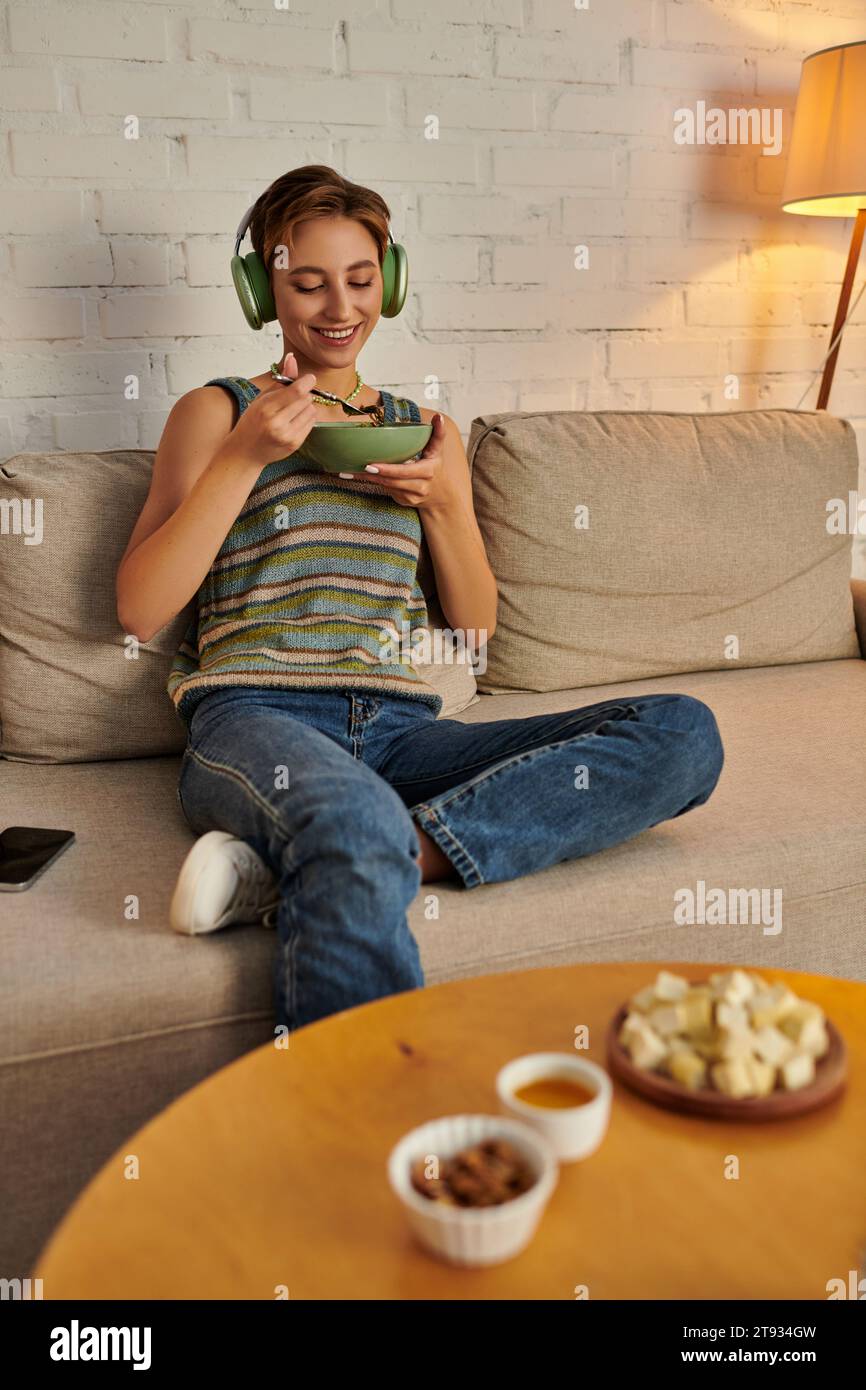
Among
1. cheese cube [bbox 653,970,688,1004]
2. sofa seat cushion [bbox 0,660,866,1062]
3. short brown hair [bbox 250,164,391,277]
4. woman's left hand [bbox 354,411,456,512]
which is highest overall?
short brown hair [bbox 250,164,391,277]

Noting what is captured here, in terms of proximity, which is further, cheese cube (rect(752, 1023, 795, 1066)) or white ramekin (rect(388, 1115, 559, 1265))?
cheese cube (rect(752, 1023, 795, 1066))

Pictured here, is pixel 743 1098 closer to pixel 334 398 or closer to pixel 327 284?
pixel 334 398

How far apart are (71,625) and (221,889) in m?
0.62

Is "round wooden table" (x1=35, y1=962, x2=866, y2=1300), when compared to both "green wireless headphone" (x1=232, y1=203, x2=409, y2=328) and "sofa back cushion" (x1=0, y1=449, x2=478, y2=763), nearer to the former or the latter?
"sofa back cushion" (x1=0, y1=449, x2=478, y2=763)

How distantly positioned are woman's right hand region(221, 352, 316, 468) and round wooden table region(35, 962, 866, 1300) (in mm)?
734

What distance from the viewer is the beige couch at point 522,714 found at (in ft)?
3.81

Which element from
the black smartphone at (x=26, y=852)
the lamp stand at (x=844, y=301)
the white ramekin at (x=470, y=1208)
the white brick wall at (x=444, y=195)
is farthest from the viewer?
the lamp stand at (x=844, y=301)

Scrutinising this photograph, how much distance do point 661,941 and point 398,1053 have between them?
0.55m

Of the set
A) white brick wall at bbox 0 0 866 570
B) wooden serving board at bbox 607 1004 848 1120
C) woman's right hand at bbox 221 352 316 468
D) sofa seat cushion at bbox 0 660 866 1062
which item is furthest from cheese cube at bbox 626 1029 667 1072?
white brick wall at bbox 0 0 866 570

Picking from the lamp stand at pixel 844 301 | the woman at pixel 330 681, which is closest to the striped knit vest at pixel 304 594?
the woman at pixel 330 681

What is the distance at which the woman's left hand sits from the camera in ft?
4.96

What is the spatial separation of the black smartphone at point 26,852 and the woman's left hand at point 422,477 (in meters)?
0.56

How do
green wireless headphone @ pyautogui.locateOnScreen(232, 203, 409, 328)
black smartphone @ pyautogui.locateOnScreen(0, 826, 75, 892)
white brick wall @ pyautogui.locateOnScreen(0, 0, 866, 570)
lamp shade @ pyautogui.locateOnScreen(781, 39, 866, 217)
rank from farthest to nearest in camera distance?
lamp shade @ pyautogui.locateOnScreen(781, 39, 866, 217)
white brick wall @ pyautogui.locateOnScreen(0, 0, 866, 570)
green wireless headphone @ pyautogui.locateOnScreen(232, 203, 409, 328)
black smartphone @ pyautogui.locateOnScreen(0, 826, 75, 892)

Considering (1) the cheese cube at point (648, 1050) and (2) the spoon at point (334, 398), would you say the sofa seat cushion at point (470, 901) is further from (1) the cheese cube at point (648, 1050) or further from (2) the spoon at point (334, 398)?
(2) the spoon at point (334, 398)
